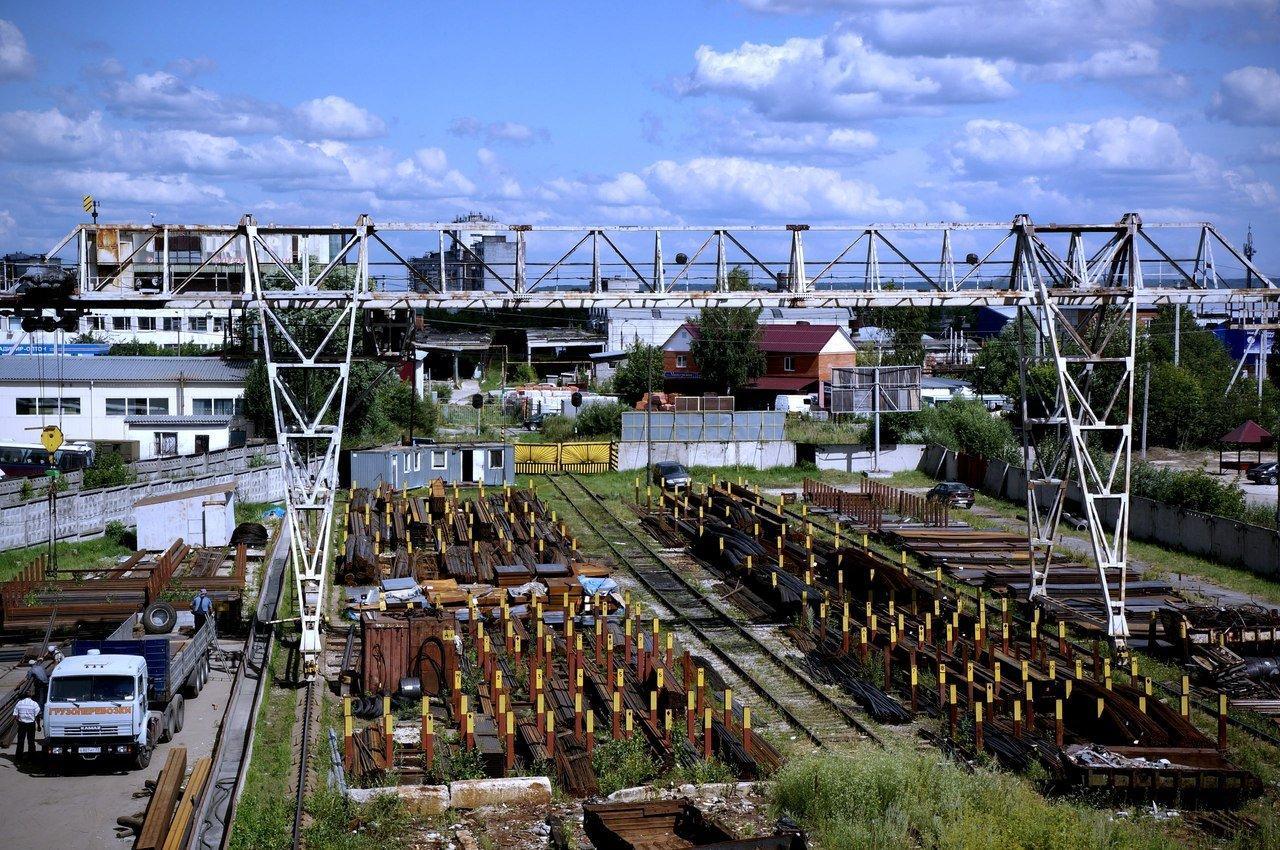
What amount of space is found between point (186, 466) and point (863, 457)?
2208cm

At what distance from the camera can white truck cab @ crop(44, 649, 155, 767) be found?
1503cm

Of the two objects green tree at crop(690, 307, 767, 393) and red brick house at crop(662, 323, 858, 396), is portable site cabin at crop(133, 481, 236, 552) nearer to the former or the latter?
green tree at crop(690, 307, 767, 393)

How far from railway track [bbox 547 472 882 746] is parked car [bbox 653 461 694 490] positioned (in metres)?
4.91

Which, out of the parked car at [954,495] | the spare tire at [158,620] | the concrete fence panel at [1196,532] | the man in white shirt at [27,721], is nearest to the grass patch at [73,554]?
the spare tire at [158,620]

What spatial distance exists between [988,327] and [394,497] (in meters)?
74.0

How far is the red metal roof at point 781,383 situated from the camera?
60562mm

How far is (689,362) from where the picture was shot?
62.8 meters

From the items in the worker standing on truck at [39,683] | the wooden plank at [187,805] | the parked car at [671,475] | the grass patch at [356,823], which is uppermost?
the parked car at [671,475]

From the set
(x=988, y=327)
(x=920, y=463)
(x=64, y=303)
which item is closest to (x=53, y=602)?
(x=64, y=303)

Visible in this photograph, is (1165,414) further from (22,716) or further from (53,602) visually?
(22,716)

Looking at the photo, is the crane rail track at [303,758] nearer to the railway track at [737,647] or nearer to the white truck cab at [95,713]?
the white truck cab at [95,713]

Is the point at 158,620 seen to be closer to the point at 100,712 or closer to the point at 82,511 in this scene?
the point at 100,712

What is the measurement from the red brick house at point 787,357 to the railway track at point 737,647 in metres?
27.1

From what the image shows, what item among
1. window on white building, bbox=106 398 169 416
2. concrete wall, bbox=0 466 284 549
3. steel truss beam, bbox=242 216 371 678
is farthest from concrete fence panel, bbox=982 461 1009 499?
window on white building, bbox=106 398 169 416
